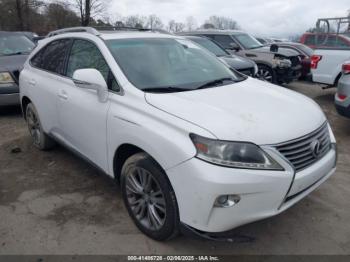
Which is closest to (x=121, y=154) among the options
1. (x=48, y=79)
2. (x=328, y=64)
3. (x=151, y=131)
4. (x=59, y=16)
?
(x=151, y=131)

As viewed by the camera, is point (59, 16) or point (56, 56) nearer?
point (56, 56)

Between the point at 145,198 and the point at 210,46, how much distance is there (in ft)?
20.9

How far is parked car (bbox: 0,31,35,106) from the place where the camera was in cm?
633

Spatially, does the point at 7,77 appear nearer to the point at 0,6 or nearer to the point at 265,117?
the point at 265,117

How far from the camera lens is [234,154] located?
2.26 metres

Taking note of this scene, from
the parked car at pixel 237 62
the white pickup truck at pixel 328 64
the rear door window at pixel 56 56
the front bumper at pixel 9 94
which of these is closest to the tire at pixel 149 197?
the rear door window at pixel 56 56

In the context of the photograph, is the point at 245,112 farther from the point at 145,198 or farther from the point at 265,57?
the point at 265,57

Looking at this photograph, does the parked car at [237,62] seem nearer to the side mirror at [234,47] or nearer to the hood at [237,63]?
the hood at [237,63]

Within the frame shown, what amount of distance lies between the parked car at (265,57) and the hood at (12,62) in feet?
17.3

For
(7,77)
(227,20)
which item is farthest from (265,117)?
(227,20)

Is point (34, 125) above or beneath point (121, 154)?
beneath

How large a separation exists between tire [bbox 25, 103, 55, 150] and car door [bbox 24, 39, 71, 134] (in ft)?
0.70

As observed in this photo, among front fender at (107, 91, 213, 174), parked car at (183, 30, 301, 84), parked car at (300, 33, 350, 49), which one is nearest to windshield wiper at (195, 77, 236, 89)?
front fender at (107, 91, 213, 174)

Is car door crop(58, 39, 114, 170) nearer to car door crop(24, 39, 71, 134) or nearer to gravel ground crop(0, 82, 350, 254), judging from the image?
car door crop(24, 39, 71, 134)
